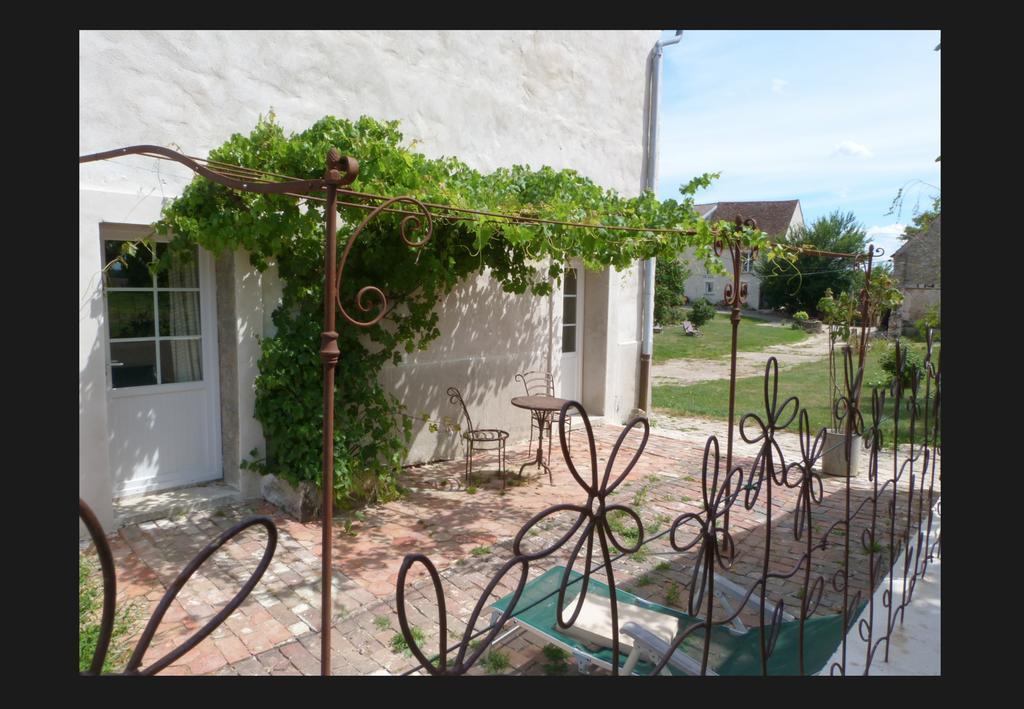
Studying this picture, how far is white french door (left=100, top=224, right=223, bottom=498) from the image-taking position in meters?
5.01

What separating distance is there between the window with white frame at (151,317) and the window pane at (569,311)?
184 inches

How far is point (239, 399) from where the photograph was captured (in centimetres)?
532

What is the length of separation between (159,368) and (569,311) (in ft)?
16.6

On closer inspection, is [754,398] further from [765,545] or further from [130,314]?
[130,314]

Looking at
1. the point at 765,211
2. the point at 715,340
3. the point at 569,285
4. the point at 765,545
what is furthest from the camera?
the point at 765,211

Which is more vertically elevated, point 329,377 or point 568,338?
point 329,377

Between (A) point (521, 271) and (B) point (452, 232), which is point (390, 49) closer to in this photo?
(B) point (452, 232)

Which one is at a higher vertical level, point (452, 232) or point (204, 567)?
point (452, 232)

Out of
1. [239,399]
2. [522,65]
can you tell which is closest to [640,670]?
[239,399]

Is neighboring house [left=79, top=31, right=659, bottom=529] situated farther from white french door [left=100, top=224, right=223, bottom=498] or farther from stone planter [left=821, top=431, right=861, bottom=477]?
stone planter [left=821, top=431, right=861, bottom=477]

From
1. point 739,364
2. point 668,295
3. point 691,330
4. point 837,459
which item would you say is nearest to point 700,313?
point 691,330

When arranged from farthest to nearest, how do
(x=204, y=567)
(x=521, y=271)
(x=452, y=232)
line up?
(x=521, y=271) < (x=452, y=232) < (x=204, y=567)

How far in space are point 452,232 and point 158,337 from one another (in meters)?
2.46

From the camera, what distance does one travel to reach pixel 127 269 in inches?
197
